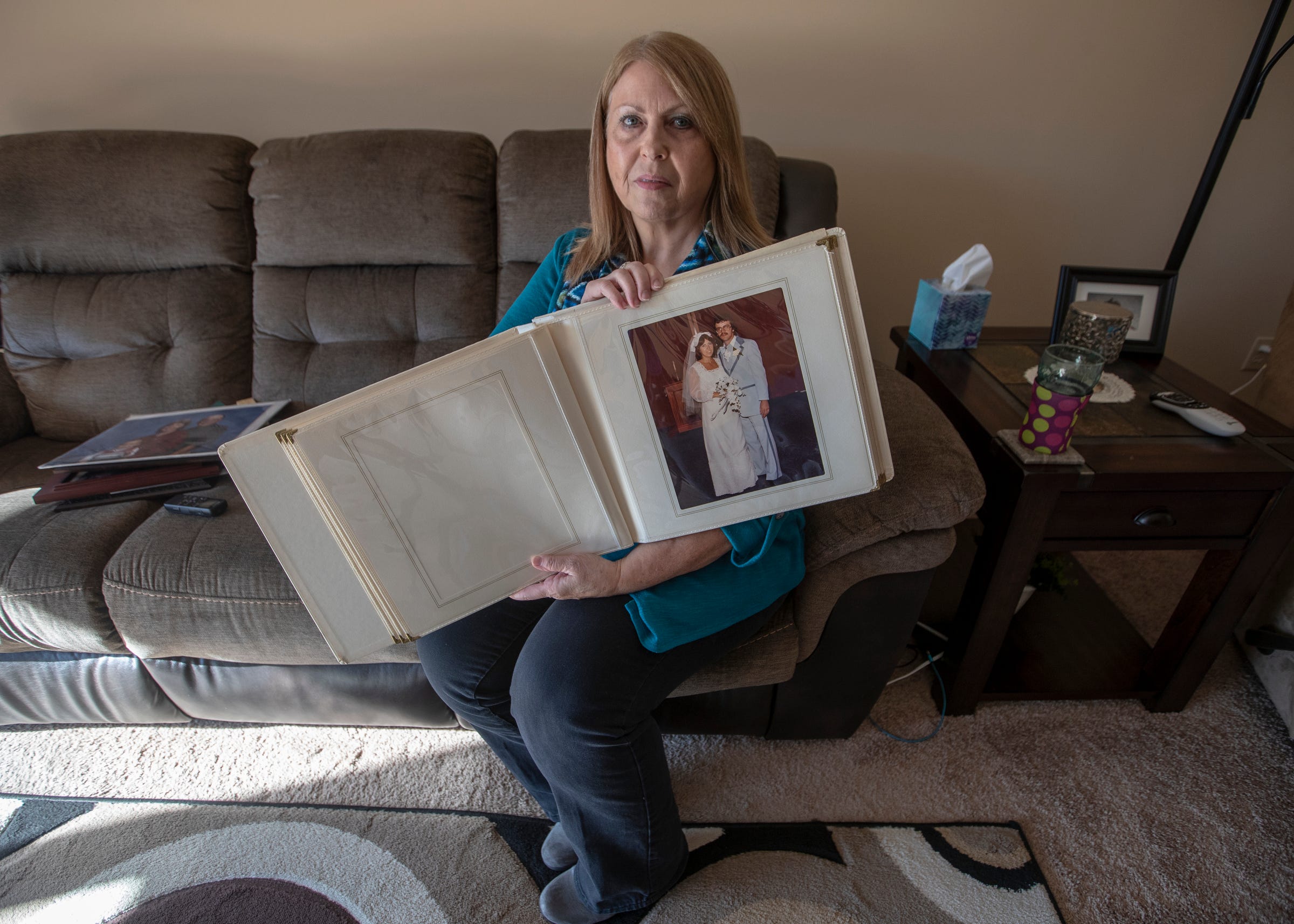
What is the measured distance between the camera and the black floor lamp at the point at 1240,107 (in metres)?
1.25

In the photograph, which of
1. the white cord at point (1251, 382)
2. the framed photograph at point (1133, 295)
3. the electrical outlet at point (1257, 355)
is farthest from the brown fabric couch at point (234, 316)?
the electrical outlet at point (1257, 355)

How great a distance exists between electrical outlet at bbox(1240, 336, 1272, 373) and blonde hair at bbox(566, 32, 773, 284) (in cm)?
191

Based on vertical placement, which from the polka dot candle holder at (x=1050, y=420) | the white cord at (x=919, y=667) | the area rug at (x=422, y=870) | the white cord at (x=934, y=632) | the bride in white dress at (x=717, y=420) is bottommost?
the area rug at (x=422, y=870)

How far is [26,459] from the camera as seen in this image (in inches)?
55.5

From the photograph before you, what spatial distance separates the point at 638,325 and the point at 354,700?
0.92m

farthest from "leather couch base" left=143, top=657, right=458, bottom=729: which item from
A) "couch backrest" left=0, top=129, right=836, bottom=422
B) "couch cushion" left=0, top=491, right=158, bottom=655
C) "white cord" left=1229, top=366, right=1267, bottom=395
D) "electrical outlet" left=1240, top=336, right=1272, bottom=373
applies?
"electrical outlet" left=1240, top=336, right=1272, bottom=373

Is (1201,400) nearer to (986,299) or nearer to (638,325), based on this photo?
(986,299)

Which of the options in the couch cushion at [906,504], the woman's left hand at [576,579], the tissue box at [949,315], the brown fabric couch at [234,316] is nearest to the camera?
the woman's left hand at [576,579]

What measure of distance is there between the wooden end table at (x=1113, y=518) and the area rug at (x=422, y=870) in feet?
1.12

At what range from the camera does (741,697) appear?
110 centimetres

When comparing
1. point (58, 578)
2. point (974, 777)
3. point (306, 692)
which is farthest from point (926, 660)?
point (58, 578)

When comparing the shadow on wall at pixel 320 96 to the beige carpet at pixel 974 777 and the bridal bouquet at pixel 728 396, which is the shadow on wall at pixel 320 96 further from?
the beige carpet at pixel 974 777

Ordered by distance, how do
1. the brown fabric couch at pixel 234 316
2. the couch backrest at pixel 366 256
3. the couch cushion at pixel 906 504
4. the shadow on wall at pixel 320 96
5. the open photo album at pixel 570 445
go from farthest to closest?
the shadow on wall at pixel 320 96 < the couch backrest at pixel 366 256 < the brown fabric couch at pixel 234 316 < the couch cushion at pixel 906 504 < the open photo album at pixel 570 445

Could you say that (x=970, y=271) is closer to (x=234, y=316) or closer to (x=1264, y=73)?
(x=1264, y=73)
